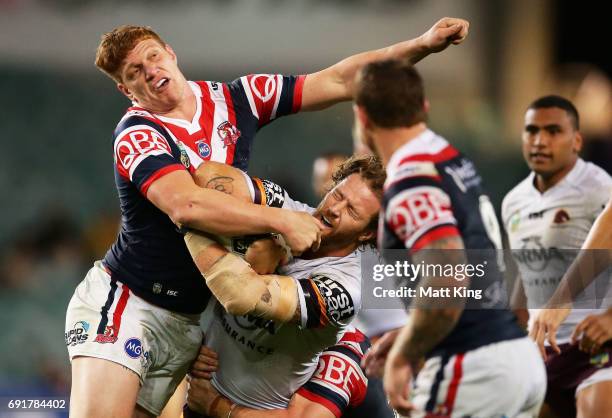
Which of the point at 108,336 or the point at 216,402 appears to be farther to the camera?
the point at 216,402

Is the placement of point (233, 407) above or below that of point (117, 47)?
below

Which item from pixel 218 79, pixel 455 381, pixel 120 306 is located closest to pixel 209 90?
pixel 120 306

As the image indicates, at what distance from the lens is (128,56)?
4.14 meters

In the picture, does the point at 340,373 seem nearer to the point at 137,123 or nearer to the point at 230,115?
the point at 230,115

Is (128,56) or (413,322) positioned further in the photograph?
(128,56)

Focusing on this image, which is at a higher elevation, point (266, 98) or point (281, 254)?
point (266, 98)

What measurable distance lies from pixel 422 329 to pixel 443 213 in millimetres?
417

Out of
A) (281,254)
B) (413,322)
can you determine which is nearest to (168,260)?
(281,254)

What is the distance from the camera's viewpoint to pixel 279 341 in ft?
14.0

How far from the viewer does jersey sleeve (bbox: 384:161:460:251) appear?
324 centimetres

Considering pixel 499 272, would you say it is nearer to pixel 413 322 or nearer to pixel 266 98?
pixel 413 322

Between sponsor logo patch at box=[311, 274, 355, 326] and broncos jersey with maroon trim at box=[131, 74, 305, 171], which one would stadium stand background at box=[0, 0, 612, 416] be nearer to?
broncos jersey with maroon trim at box=[131, 74, 305, 171]

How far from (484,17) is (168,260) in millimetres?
8766

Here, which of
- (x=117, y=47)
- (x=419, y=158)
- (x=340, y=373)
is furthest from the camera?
(x=340, y=373)
